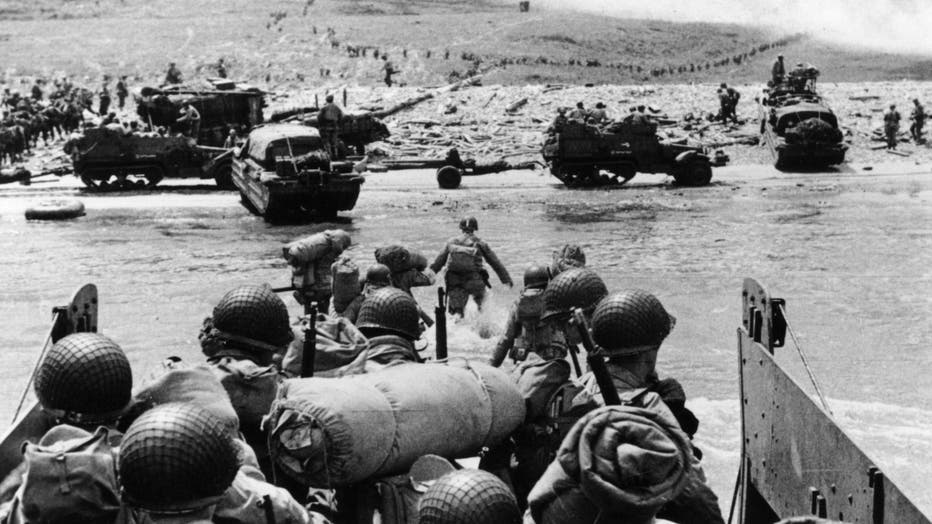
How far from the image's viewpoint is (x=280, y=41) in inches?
2331

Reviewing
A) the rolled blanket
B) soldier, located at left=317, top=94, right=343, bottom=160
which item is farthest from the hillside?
the rolled blanket

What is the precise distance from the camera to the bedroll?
4426 mm

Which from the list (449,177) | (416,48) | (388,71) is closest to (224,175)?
(449,177)

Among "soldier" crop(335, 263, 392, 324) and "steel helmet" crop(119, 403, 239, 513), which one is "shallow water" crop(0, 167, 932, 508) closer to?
"soldier" crop(335, 263, 392, 324)

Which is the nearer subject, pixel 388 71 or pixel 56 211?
pixel 56 211

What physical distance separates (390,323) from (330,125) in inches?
979

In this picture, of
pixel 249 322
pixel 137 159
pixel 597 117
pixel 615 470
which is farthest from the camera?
pixel 597 117

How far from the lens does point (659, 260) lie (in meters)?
18.2

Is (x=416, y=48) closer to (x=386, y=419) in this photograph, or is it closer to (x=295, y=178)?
(x=295, y=178)

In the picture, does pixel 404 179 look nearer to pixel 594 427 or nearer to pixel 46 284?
pixel 46 284

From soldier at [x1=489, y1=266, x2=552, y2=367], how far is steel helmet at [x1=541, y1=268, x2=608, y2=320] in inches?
74.5

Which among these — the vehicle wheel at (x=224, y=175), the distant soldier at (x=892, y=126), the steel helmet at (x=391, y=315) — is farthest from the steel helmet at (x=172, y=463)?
the distant soldier at (x=892, y=126)

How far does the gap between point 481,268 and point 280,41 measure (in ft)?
162

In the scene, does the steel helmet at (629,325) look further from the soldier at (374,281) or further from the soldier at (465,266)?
the soldier at (465,266)
